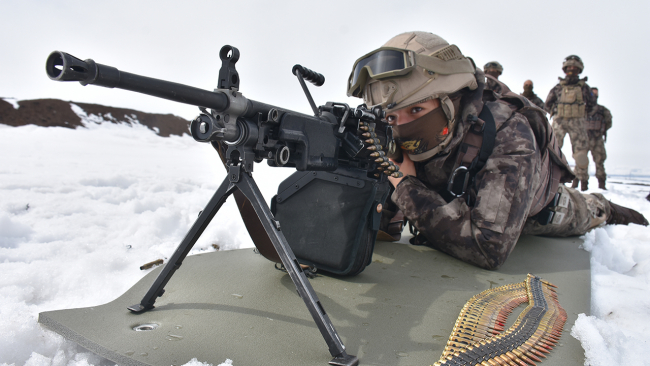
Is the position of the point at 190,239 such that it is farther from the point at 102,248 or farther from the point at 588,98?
the point at 588,98

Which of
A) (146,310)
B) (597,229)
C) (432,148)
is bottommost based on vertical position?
(146,310)

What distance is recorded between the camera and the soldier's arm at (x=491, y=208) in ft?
8.75

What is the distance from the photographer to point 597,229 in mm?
4164

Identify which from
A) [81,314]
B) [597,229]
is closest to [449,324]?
[81,314]

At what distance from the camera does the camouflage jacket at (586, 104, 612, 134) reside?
9.01 m

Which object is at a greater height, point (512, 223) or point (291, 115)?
point (291, 115)

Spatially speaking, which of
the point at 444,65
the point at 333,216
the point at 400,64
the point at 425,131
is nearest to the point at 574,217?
the point at 425,131

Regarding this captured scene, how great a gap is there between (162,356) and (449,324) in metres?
1.32

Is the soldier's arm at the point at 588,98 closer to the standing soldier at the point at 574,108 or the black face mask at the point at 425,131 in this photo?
the standing soldier at the point at 574,108

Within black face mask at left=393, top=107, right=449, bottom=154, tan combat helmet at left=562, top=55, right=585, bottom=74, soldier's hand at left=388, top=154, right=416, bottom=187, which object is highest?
tan combat helmet at left=562, top=55, right=585, bottom=74

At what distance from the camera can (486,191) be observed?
2.74 meters

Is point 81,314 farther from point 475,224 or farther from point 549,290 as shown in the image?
point 549,290

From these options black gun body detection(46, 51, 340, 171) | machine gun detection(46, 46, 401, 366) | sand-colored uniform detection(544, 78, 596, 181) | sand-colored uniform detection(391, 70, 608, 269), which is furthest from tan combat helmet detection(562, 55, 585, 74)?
black gun body detection(46, 51, 340, 171)

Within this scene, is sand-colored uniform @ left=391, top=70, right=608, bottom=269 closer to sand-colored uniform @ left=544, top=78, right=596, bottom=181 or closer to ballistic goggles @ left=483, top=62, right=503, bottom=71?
ballistic goggles @ left=483, top=62, right=503, bottom=71
